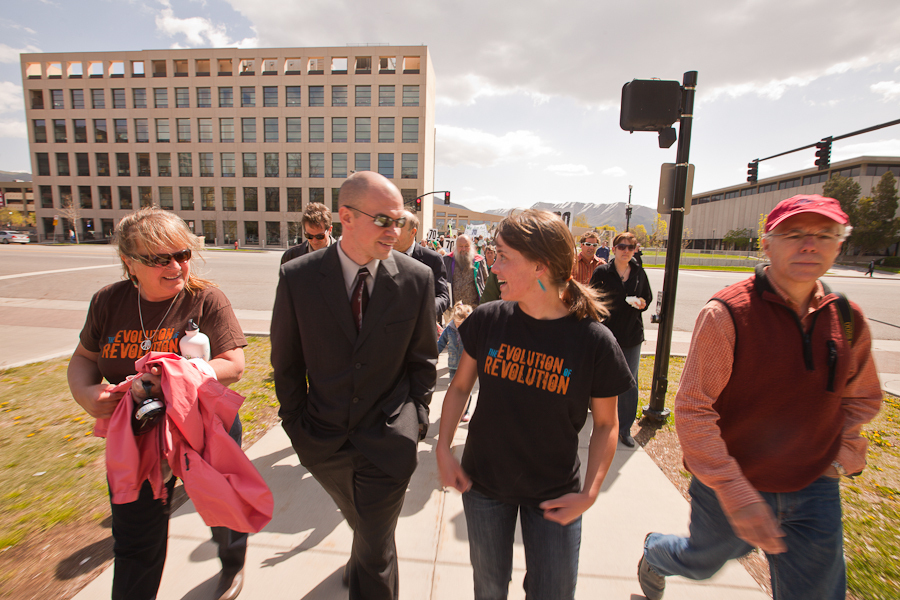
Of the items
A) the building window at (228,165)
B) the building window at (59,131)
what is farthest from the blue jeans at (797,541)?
the building window at (59,131)

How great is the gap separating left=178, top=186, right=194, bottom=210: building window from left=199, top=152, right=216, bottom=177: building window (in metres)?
2.96

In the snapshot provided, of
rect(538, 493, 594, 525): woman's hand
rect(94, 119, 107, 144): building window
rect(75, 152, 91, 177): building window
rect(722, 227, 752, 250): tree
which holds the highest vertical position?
rect(94, 119, 107, 144): building window

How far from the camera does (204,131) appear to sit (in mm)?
53406

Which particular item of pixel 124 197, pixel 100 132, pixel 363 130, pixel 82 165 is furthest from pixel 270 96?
pixel 82 165

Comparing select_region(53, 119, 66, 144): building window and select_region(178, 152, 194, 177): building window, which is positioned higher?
select_region(53, 119, 66, 144): building window

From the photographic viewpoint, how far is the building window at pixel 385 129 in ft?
167

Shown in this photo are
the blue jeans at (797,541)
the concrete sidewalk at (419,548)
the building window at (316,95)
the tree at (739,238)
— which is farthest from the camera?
the tree at (739,238)

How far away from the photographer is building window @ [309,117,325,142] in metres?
51.7

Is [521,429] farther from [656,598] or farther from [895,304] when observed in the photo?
[895,304]

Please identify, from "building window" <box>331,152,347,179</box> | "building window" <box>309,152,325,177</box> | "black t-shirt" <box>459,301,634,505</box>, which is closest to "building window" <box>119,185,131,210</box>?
"building window" <box>309,152,325,177</box>

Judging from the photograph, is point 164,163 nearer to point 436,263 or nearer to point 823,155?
point 436,263

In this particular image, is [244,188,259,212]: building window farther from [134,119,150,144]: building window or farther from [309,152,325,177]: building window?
[134,119,150,144]: building window

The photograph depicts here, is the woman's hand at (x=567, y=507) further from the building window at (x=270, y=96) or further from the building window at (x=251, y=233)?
the building window at (x=270, y=96)

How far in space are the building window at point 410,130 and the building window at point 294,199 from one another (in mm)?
15206
